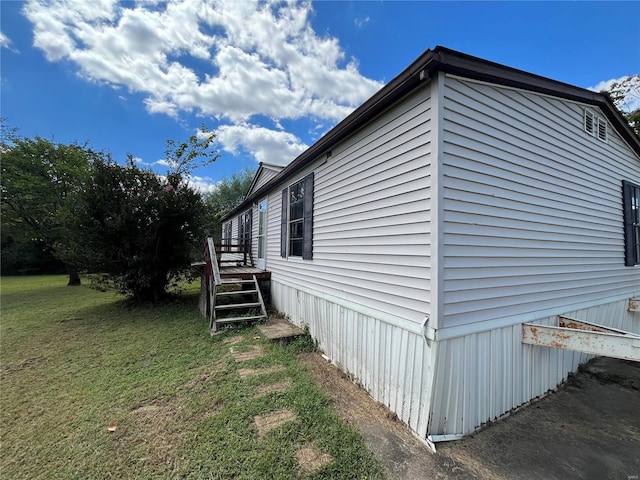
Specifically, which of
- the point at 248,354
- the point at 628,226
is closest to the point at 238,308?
the point at 248,354

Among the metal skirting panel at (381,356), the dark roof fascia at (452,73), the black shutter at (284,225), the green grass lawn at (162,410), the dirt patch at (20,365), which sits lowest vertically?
the dirt patch at (20,365)

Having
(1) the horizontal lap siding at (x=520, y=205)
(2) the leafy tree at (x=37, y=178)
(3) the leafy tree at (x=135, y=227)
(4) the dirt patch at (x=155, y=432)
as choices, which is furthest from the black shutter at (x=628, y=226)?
(2) the leafy tree at (x=37, y=178)

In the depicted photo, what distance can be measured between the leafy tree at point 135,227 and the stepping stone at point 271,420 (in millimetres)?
6456

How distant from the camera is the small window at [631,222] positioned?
484cm

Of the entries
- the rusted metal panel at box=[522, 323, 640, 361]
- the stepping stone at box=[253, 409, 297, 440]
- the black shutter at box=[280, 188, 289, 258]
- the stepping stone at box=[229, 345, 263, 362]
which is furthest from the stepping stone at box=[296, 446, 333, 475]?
the black shutter at box=[280, 188, 289, 258]

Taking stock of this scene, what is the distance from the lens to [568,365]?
3715mm

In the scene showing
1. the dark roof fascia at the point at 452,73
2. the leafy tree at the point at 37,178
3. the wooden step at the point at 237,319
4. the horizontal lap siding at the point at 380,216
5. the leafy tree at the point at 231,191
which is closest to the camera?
the dark roof fascia at the point at 452,73

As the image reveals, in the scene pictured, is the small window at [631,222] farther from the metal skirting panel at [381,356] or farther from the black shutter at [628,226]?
the metal skirting panel at [381,356]

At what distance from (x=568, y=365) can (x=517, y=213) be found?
97.0 inches

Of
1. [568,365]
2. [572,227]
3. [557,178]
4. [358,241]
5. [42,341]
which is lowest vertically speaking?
[42,341]

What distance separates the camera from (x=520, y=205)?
3.06 m

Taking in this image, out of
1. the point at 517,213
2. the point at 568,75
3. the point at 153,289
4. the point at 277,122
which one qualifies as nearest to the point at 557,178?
the point at 517,213

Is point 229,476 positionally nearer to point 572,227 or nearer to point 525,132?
point 525,132

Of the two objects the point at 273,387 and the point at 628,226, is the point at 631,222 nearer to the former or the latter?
the point at 628,226
